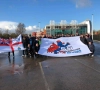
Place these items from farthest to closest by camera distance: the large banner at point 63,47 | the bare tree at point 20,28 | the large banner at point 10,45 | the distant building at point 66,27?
1. the distant building at point 66,27
2. the bare tree at point 20,28
3. the large banner at point 10,45
4. the large banner at point 63,47

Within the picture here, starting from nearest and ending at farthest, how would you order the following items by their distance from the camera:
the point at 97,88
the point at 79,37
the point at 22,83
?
the point at 97,88 < the point at 22,83 < the point at 79,37

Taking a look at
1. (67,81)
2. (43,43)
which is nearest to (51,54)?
(43,43)

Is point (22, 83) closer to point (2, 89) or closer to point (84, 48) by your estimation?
point (2, 89)

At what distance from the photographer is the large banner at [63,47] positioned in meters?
16.1

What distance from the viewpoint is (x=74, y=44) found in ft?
55.2

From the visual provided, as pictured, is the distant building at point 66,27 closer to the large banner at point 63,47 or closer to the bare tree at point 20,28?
the bare tree at point 20,28

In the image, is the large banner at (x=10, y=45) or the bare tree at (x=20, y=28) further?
the bare tree at (x=20, y=28)

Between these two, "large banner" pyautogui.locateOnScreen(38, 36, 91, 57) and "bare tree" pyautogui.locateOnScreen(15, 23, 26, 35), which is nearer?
"large banner" pyautogui.locateOnScreen(38, 36, 91, 57)

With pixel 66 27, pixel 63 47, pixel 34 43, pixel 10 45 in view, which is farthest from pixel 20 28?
pixel 63 47

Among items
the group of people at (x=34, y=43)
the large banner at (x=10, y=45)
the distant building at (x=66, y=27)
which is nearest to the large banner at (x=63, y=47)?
the group of people at (x=34, y=43)

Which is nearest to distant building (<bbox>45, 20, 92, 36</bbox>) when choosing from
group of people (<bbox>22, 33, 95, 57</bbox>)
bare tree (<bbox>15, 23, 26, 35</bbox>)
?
bare tree (<bbox>15, 23, 26, 35</bbox>)

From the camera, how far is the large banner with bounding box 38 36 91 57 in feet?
53.0

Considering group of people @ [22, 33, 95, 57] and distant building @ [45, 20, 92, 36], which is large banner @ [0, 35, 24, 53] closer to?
group of people @ [22, 33, 95, 57]

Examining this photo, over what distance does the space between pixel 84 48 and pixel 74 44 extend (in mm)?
900
